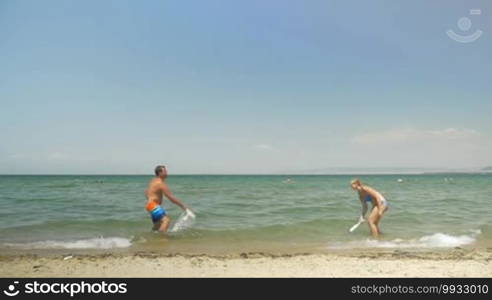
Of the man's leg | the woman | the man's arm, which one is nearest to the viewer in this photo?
the man's arm

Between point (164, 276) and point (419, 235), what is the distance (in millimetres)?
7364

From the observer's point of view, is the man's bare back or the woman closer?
the man's bare back

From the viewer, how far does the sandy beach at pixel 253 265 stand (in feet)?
19.2

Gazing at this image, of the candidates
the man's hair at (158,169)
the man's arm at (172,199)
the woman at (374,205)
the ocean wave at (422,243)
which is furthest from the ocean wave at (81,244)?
the woman at (374,205)

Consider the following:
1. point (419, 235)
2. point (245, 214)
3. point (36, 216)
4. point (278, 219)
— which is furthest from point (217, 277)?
point (36, 216)

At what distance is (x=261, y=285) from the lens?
17.3ft

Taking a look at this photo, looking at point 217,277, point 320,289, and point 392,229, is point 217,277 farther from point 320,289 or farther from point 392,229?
point 392,229

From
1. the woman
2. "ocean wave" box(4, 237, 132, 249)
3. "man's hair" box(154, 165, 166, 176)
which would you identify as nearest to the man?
"man's hair" box(154, 165, 166, 176)

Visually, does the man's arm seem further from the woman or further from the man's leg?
the woman

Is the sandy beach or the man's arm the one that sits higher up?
the man's arm

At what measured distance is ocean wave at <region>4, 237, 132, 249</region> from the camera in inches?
342

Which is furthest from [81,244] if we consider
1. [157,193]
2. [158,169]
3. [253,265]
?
[253,265]

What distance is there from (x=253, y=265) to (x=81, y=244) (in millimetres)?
4567

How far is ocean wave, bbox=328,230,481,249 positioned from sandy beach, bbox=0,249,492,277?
3.75 ft
